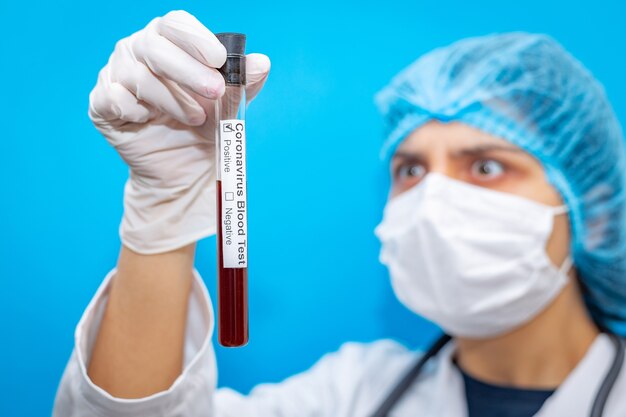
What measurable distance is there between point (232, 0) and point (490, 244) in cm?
74

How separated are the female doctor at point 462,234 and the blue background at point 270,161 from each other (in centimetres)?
26

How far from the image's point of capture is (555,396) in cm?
119

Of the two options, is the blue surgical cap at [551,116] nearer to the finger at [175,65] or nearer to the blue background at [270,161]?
the blue background at [270,161]

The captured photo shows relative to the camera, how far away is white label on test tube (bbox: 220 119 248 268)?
0.97 metres

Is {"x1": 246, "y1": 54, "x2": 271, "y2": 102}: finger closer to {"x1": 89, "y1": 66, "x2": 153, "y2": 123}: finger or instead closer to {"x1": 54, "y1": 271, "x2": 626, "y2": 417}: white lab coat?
{"x1": 89, "y1": 66, "x2": 153, "y2": 123}: finger

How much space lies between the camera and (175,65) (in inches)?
40.1

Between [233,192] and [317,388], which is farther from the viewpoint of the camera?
[317,388]

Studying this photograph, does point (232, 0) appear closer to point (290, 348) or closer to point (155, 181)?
point (155, 181)

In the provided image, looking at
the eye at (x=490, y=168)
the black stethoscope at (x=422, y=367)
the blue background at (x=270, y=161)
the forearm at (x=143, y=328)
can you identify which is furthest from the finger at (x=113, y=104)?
the black stethoscope at (x=422, y=367)

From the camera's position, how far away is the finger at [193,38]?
97cm

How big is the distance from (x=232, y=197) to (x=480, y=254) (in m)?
0.42

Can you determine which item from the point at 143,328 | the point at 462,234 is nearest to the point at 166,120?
the point at 143,328

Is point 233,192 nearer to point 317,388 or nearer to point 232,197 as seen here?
point 232,197

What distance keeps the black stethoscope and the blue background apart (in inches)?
9.6
